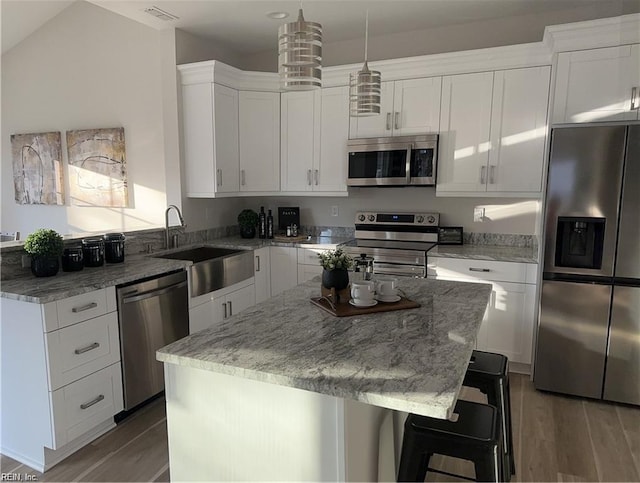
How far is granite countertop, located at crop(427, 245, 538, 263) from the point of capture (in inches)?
127

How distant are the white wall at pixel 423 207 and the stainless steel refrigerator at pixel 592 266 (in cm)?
83

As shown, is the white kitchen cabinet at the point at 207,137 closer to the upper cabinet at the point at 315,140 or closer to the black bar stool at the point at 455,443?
the upper cabinet at the point at 315,140

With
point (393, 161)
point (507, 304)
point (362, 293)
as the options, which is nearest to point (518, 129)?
point (393, 161)

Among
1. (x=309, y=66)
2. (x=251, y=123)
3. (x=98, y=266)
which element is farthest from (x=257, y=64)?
(x=309, y=66)

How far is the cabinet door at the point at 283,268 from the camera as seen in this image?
13.0 ft

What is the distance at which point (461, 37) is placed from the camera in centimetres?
377

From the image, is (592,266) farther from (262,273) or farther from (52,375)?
(52,375)

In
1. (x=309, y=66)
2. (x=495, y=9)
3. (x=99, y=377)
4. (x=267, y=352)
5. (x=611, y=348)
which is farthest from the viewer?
(x=495, y=9)

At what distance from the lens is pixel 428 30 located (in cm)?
387

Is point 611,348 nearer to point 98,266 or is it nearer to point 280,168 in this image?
point 280,168

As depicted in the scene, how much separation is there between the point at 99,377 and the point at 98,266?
79cm

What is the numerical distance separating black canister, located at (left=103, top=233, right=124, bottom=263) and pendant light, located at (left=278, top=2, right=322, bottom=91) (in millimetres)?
2028

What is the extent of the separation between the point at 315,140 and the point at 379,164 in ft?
2.29

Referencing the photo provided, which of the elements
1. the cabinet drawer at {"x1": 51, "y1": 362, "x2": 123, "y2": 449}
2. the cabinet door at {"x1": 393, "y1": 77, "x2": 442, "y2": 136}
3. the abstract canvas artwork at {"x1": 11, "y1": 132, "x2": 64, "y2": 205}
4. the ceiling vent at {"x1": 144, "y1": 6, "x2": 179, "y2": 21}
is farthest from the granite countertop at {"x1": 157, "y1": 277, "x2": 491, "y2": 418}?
the abstract canvas artwork at {"x1": 11, "y1": 132, "x2": 64, "y2": 205}
